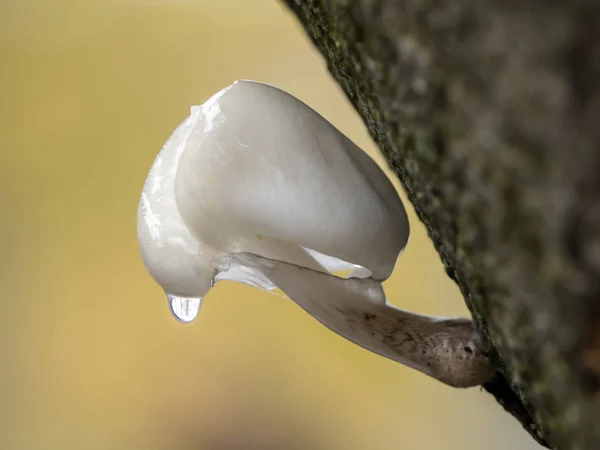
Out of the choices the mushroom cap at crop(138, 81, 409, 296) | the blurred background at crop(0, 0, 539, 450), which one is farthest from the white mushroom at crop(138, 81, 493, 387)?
the blurred background at crop(0, 0, 539, 450)

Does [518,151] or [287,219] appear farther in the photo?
[287,219]

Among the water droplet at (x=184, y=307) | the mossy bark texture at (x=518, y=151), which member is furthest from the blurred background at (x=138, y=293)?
the mossy bark texture at (x=518, y=151)

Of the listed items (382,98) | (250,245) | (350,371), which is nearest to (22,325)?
(350,371)

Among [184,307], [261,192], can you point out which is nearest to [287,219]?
[261,192]

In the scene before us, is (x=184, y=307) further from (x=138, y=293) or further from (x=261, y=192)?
(x=138, y=293)

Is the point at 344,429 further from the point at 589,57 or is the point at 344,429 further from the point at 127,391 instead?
the point at 589,57

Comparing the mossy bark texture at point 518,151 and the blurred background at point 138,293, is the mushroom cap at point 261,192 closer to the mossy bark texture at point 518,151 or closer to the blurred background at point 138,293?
the mossy bark texture at point 518,151
